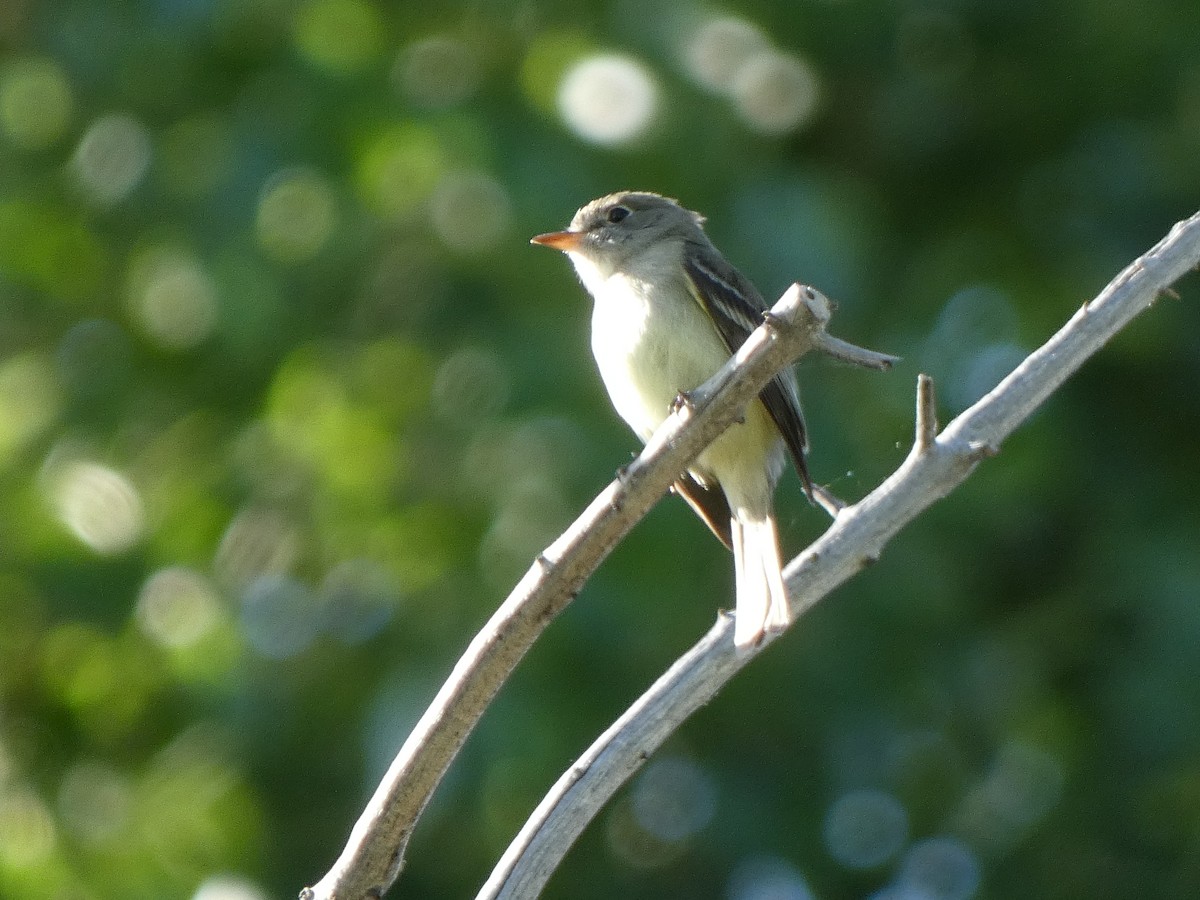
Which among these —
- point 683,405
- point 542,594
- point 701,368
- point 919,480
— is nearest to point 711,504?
point 701,368

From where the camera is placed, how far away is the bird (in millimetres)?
3994

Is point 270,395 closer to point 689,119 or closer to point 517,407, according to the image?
point 517,407

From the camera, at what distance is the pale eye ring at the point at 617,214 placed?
15.7ft

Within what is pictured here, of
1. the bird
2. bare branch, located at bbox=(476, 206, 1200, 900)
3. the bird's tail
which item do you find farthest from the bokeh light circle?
bare branch, located at bbox=(476, 206, 1200, 900)

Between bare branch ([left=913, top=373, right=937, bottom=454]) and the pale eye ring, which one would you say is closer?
bare branch ([left=913, top=373, right=937, bottom=454])

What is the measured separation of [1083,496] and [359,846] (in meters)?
4.03

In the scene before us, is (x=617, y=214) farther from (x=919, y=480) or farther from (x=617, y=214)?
(x=919, y=480)

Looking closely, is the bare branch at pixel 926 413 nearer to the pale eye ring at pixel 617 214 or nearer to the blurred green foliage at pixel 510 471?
the blurred green foliage at pixel 510 471

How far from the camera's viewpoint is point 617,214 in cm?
481

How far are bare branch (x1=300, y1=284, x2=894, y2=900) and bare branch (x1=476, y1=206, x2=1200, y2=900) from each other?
19 cm

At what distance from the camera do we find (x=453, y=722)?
7.43 feet

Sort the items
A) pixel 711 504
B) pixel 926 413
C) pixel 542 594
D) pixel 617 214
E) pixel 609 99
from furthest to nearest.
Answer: pixel 609 99 → pixel 617 214 → pixel 711 504 → pixel 926 413 → pixel 542 594

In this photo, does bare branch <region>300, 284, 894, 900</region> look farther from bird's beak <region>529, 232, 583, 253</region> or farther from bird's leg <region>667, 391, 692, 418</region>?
bird's beak <region>529, 232, 583, 253</region>

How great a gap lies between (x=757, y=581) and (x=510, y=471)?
5.17ft
